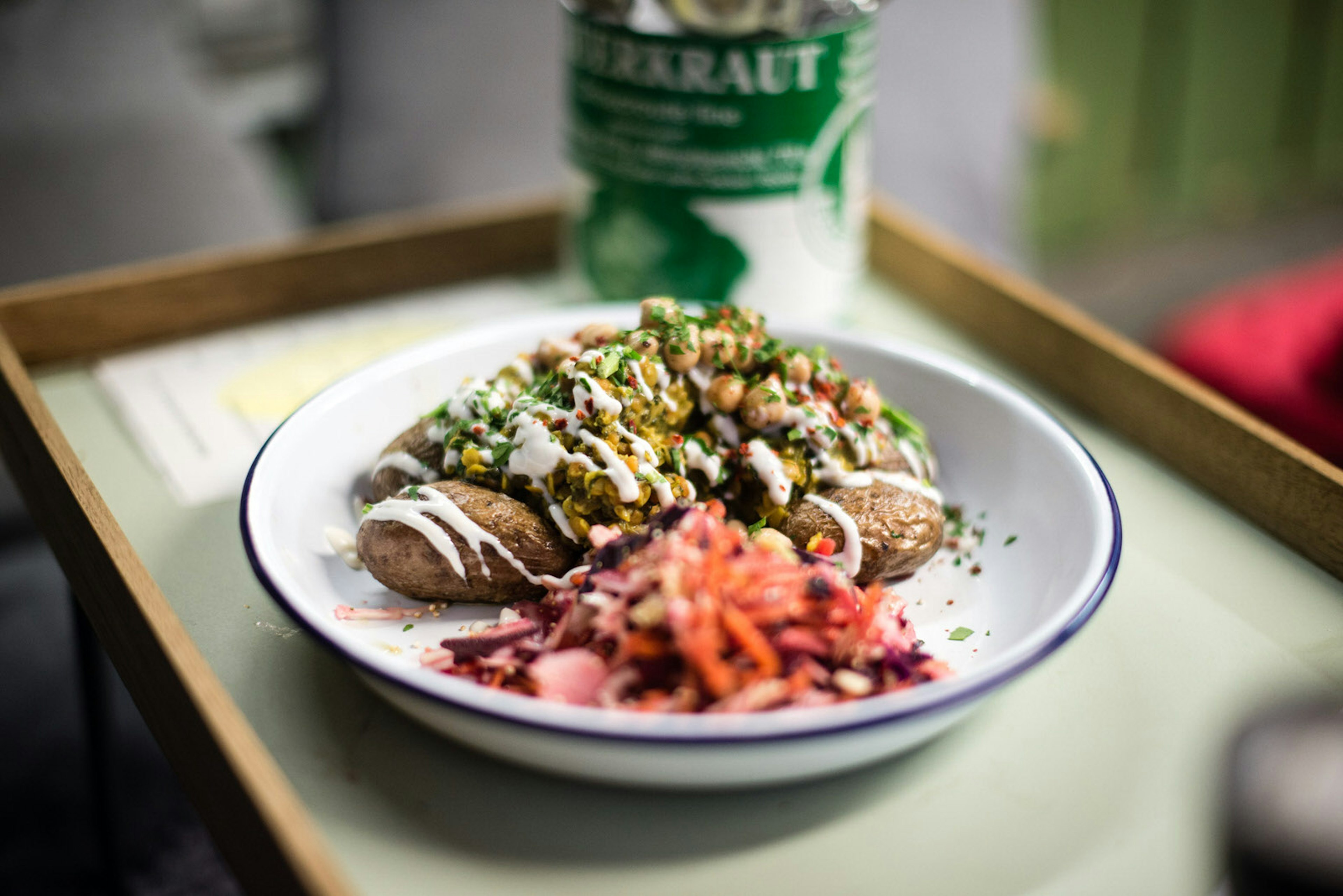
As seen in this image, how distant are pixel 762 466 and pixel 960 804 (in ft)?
0.98

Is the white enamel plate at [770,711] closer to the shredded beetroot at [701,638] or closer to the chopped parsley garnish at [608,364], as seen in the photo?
the shredded beetroot at [701,638]

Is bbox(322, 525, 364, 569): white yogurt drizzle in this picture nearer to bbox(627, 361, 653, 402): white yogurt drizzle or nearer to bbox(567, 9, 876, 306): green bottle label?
bbox(627, 361, 653, 402): white yogurt drizzle

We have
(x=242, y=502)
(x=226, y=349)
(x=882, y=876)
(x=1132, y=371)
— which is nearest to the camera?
(x=882, y=876)

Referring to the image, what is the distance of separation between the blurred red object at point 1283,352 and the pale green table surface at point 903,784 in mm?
903

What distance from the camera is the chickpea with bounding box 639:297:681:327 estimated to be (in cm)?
93

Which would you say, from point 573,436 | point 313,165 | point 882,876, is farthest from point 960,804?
point 313,165

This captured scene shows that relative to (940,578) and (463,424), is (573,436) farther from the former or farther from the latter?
(940,578)

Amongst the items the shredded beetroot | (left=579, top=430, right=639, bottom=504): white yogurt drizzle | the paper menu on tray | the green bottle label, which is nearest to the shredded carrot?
the shredded beetroot

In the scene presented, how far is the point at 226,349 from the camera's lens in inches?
50.3

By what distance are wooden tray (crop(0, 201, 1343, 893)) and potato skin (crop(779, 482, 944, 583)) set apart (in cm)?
32

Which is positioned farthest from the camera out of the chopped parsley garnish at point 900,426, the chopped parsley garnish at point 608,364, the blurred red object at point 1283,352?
the blurred red object at point 1283,352

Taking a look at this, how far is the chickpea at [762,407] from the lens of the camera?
35.0 inches

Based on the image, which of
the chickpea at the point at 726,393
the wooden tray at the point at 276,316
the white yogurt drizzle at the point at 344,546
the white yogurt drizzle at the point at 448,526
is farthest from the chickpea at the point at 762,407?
the wooden tray at the point at 276,316

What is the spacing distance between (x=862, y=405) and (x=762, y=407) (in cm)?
10
